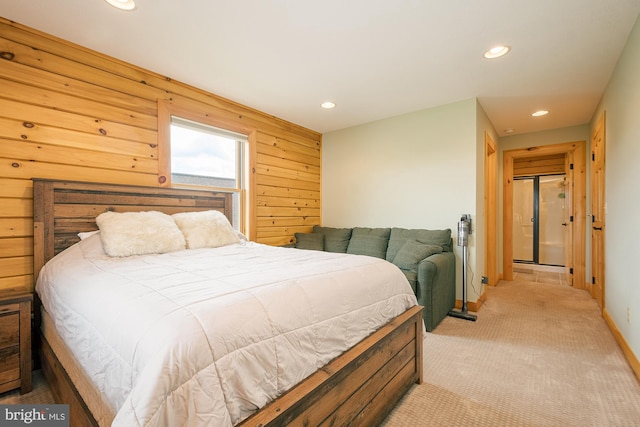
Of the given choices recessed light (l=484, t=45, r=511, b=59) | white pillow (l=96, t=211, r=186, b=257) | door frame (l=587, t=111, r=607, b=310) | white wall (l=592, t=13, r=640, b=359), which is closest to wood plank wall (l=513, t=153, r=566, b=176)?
door frame (l=587, t=111, r=607, b=310)

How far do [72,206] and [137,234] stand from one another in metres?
0.58

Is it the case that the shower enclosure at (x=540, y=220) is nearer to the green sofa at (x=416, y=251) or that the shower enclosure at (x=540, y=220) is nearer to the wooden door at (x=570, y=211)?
the wooden door at (x=570, y=211)

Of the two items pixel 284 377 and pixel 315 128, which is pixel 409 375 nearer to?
pixel 284 377

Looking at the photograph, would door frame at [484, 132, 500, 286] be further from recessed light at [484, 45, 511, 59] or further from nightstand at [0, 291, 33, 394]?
nightstand at [0, 291, 33, 394]

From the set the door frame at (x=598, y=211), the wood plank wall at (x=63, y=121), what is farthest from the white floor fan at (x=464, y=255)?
the wood plank wall at (x=63, y=121)

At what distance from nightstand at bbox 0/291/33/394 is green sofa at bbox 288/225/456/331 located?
275 cm

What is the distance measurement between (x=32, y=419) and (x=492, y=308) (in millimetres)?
3994

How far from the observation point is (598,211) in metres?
3.42

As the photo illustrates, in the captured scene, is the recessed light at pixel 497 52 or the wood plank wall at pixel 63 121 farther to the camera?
the recessed light at pixel 497 52

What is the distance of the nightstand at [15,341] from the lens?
1.68m

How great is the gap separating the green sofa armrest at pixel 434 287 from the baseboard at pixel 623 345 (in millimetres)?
1321

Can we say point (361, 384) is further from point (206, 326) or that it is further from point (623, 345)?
point (623, 345)

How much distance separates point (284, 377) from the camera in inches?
39.2

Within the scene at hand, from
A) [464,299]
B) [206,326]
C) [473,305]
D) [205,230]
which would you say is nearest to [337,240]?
[464,299]
